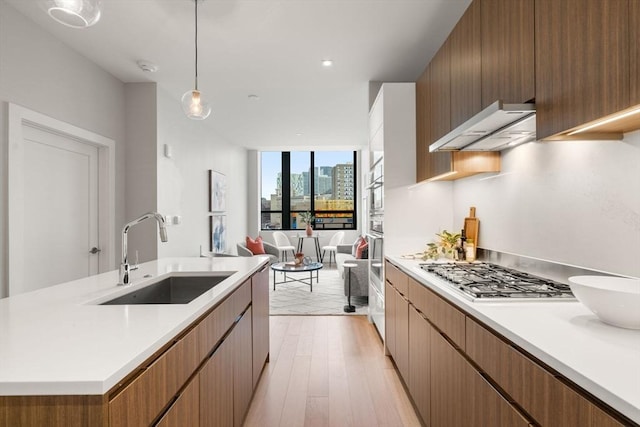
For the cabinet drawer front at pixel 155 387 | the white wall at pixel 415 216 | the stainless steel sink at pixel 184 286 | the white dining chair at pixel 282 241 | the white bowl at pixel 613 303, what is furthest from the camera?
the white dining chair at pixel 282 241

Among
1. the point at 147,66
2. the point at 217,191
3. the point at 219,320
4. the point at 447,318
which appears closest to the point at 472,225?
the point at 447,318

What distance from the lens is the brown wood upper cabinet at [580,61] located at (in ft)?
3.21

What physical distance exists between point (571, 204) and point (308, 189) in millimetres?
7806

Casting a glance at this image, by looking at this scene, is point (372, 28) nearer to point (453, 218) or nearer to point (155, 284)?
point (453, 218)

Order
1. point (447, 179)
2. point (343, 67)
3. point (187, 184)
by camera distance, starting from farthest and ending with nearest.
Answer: point (187, 184) < point (343, 67) < point (447, 179)

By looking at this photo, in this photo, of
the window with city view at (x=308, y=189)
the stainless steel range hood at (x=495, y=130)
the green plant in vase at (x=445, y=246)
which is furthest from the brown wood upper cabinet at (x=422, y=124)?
the window with city view at (x=308, y=189)

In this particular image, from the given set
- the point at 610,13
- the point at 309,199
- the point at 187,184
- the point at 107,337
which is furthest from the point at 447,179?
the point at 309,199

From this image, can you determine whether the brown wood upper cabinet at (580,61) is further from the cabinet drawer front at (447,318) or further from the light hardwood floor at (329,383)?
the light hardwood floor at (329,383)

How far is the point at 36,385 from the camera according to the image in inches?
29.1

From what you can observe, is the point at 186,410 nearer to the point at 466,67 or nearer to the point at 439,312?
the point at 439,312

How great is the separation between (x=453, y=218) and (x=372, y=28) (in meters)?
1.71

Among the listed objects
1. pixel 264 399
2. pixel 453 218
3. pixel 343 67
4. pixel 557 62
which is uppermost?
pixel 343 67

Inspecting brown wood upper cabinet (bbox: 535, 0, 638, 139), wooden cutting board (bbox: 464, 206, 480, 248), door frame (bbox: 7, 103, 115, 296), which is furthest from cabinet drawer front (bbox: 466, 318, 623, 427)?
door frame (bbox: 7, 103, 115, 296)

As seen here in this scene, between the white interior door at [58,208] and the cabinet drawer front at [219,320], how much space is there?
1996mm
